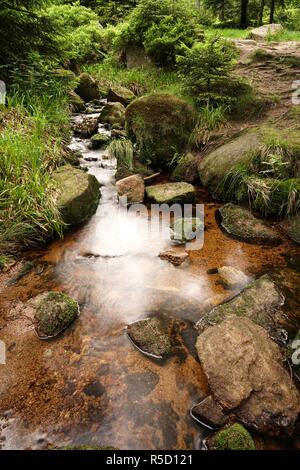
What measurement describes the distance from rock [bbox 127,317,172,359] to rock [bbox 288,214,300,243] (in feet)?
7.85

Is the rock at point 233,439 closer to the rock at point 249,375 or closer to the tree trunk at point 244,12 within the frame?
the rock at point 249,375

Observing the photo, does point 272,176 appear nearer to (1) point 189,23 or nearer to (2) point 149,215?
(2) point 149,215

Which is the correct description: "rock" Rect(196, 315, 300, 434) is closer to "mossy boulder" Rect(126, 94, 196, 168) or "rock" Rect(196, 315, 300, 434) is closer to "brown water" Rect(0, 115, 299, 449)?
"brown water" Rect(0, 115, 299, 449)

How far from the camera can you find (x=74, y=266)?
4.16 m

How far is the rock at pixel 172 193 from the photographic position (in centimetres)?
546

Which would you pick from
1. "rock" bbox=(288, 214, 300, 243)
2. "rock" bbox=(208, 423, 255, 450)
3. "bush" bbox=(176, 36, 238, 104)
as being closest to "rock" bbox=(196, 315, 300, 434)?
"rock" bbox=(208, 423, 255, 450)

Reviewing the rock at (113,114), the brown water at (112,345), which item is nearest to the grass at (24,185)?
the brown water at (112,345)

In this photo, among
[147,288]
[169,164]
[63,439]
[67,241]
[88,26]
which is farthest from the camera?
[88,26]

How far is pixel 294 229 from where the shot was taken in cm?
462

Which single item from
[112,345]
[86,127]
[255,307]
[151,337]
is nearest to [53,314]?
[112,345]

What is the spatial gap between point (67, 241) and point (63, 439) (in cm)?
271
